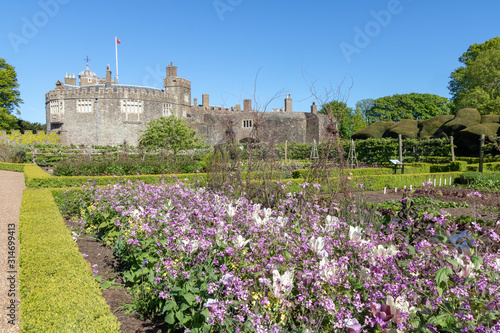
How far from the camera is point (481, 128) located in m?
18.3

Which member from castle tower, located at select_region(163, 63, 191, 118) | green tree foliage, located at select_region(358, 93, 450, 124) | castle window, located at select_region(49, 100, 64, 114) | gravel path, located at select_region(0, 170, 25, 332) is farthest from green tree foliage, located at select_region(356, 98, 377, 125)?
gravel path, located at select_region(0, 170, 25, 332)

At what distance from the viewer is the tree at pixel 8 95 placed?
106ft

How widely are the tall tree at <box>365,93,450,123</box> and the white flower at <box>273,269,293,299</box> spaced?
4705cm

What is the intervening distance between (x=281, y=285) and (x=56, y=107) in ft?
119

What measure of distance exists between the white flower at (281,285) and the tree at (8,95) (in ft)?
122

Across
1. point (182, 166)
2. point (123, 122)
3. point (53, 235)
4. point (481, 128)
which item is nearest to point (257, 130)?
point (53, 235)

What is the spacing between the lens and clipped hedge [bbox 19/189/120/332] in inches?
91.0

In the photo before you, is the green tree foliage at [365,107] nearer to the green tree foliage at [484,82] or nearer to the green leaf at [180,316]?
the green tree foliage at [484,82]

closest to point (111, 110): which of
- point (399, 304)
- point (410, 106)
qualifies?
point (399, 304)

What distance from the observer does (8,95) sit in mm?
33688

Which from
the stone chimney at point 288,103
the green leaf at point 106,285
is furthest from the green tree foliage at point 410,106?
the green leaf at point 106,285

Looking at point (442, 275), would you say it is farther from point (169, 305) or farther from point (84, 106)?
point (84, 106)

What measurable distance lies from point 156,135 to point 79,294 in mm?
17798

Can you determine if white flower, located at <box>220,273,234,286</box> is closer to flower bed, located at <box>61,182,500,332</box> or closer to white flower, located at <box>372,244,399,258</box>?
flower bed, located at <box>61,182,500,332</box>
